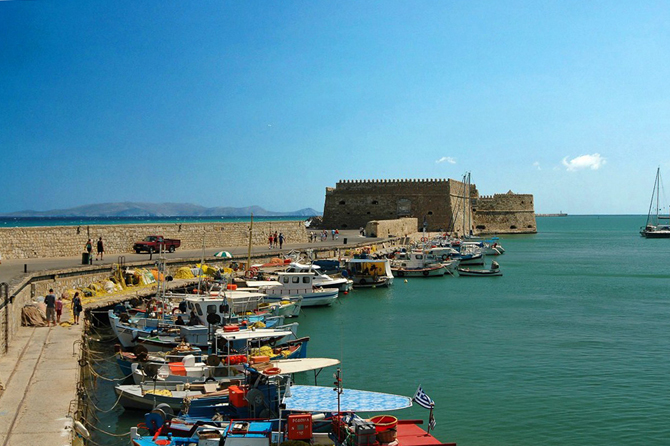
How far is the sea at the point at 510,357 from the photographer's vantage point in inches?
495

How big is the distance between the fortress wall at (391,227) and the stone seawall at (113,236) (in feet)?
39.3

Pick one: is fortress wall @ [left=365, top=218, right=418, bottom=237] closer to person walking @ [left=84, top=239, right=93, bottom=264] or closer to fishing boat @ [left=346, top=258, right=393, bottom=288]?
fishing boat @ [left=346, top=258, right=393, bottom=288]

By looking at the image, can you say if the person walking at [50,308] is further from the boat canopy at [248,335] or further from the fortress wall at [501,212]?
the fortress wall at [501,212]

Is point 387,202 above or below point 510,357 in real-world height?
above

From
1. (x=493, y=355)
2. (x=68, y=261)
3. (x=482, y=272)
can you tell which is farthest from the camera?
(x=482, y=272)

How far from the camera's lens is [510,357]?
59.2 feet

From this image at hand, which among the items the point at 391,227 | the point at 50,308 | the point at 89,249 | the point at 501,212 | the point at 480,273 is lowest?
the point at 480,273

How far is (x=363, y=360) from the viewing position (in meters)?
17.5

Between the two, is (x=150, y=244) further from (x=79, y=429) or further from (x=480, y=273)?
(x=79, y=429)

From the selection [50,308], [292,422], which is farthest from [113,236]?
[292,422]

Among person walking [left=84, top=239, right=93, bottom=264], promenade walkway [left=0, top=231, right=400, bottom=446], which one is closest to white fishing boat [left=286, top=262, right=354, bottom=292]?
person walking [left=84, top=239, right=93, bottom=264]

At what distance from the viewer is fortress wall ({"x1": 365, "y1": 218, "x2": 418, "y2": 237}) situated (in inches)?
2053

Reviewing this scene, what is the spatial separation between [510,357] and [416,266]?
72.0 ft

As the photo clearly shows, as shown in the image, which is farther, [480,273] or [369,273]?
[480,273]
